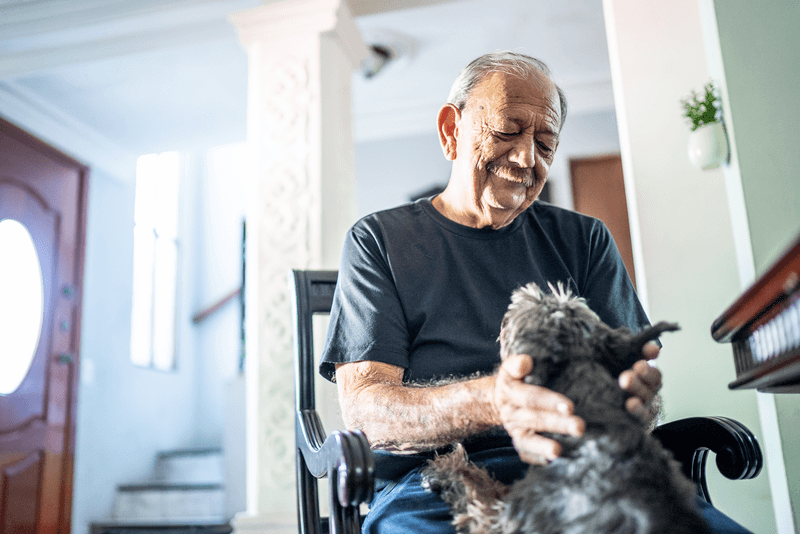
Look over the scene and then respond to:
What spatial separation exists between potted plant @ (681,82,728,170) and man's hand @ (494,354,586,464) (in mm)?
1550

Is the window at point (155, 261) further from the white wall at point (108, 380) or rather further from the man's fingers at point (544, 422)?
the man's fingers at point (544, 422)

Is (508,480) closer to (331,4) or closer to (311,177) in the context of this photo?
(311,177)

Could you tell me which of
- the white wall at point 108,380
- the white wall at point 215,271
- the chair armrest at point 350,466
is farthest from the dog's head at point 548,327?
the white wall at point 215,271

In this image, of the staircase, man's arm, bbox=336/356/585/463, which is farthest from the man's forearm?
the staircase

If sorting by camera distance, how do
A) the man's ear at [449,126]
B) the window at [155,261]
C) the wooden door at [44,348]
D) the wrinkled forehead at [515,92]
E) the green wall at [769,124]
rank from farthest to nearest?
1. the window at [155,261]
2. the wooden door at [44,348]
3. the green wall at [769,124]
4. the man's ear at [449,126]
5. the wrinkled forehead at [515,92]

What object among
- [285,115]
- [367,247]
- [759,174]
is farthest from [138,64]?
[759,174]

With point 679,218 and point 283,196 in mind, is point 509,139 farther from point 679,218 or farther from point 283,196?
point 283,196

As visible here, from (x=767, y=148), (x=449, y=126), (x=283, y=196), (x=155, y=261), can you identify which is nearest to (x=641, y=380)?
(x=449, y=126)

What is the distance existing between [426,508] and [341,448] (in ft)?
0.64

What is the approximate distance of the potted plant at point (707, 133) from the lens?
1883 mm

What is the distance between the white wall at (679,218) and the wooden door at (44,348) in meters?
3.59

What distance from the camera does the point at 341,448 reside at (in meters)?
0.76

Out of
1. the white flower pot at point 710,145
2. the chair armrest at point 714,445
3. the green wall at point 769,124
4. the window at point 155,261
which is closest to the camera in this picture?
the chair armrest at point 714,445

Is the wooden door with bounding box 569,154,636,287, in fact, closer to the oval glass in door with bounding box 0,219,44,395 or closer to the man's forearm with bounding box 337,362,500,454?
the oval glass in door with bounding box 0,219,44,395
